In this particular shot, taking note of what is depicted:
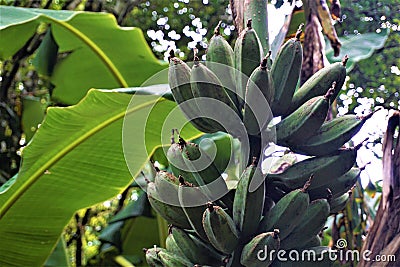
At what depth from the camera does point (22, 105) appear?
1.88 metres

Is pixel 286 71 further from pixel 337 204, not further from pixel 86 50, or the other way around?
pixel 86 50

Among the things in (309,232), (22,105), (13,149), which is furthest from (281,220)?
(13,149)

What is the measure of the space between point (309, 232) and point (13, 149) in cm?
174

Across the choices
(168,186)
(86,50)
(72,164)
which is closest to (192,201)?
(168,186)

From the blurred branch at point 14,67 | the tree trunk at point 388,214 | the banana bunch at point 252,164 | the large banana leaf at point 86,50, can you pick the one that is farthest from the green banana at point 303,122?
the blurred branch at point 14,67

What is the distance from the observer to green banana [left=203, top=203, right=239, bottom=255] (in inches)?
19.4

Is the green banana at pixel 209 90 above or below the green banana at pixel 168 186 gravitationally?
above

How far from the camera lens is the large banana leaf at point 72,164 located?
1087 mm

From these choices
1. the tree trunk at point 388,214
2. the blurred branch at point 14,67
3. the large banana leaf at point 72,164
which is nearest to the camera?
the tree trunk at point 388,214

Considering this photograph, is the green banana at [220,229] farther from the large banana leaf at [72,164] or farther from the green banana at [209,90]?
the large banana leaf at [72,164]

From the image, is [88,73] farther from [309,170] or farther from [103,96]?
[309,170]

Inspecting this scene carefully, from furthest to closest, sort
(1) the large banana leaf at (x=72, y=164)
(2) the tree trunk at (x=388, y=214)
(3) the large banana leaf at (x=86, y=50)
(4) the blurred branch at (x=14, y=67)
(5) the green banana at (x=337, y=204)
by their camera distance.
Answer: (4) the blurred branch at (x=14, y=67), (3) the large banana leaf at (x=86, y=50), (1) the large banana leaf at (x=72, y=164), (2) the tree trunk at (x=388, y=214), (5) the green banana at (x=337, y=204)

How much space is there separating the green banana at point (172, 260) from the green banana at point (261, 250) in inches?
3.2

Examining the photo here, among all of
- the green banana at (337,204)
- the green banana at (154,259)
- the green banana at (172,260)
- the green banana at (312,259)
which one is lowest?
the green banana at (154,259)
